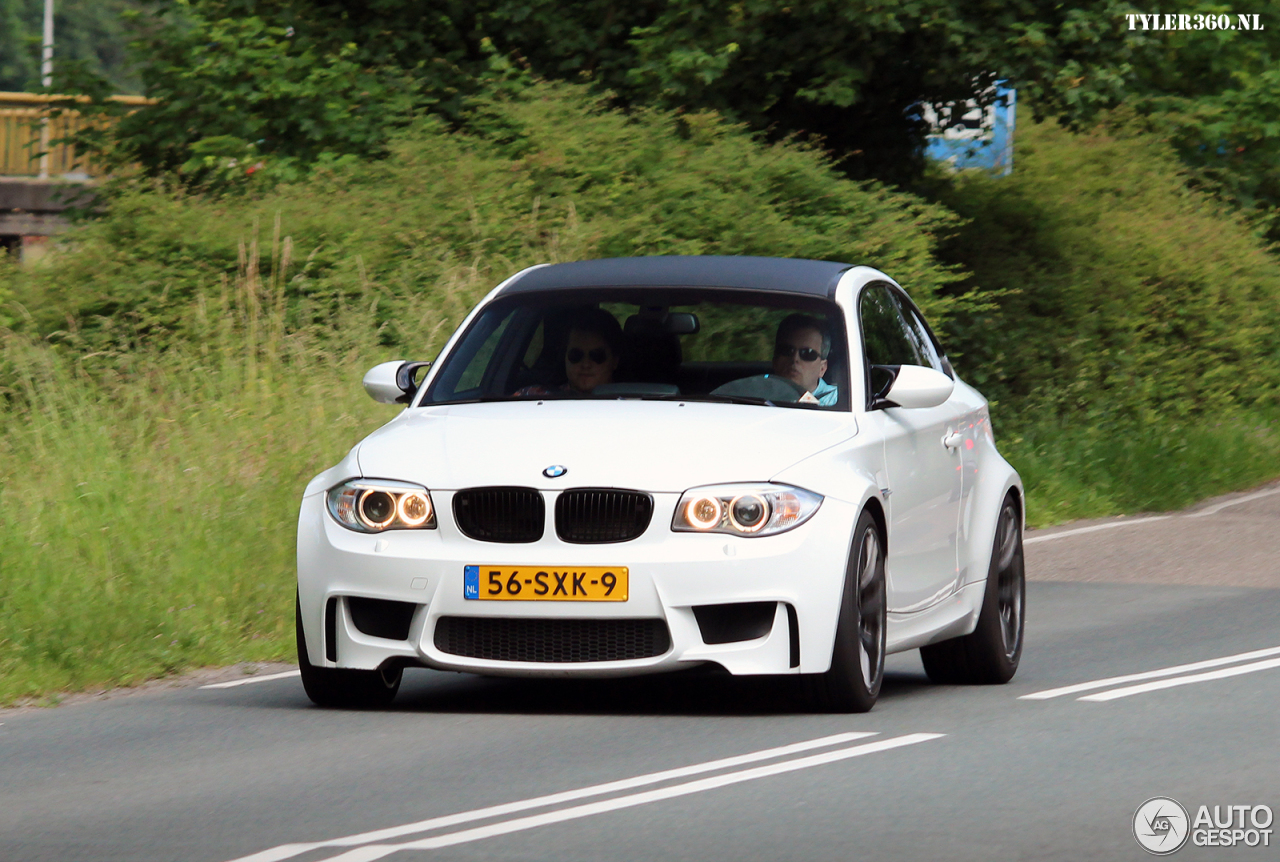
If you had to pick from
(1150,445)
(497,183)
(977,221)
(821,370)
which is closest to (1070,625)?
(821,370)

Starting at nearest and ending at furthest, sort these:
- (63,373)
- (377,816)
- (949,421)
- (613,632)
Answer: (377,816) → (613,632) → (949,421) → (63,373)

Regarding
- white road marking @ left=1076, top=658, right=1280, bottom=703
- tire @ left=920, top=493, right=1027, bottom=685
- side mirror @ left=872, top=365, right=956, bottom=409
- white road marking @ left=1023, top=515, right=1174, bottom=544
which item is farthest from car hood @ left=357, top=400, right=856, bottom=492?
white road marking @ left=1023, top=515, right=1174, bottom=544

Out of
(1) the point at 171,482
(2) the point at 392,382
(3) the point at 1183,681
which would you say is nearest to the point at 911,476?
(3) the point at 1183,681

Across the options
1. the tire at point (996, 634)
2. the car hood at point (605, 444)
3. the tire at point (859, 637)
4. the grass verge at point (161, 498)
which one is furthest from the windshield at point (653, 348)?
the grass verge at point (161, 498)

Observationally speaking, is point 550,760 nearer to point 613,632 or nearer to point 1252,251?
point 613,632

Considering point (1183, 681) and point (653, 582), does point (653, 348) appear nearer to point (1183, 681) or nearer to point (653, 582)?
point (653, 582)

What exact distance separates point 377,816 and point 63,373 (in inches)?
350

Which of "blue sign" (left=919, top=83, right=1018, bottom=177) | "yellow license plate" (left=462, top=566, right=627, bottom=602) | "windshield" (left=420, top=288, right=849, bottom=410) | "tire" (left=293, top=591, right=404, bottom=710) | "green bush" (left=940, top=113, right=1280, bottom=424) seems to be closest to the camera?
"yellow license plate" (left=462, top=566, right=627, bottom=602)

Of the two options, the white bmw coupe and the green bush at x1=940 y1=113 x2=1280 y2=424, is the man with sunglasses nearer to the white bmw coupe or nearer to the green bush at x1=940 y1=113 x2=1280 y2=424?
the white bmw coupe

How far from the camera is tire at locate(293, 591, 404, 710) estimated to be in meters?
8.42

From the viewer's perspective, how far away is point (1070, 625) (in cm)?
1215

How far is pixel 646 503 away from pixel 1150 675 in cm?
306

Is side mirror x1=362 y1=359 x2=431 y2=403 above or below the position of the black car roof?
below

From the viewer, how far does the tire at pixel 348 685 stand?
842 centimetres
